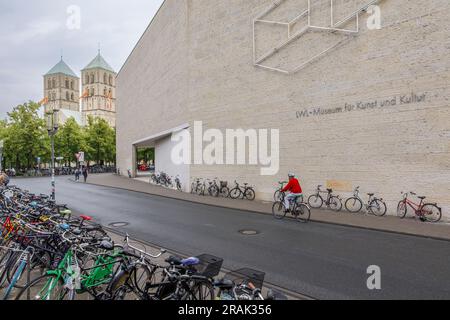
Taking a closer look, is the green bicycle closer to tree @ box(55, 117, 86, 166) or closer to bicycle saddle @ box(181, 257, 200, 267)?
bicycle saddle @ box(181, 257, 200, 267)

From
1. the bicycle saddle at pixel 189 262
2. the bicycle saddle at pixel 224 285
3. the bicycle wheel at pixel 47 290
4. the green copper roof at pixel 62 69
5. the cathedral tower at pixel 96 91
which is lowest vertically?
the bicycle wheel at pixel 47 290

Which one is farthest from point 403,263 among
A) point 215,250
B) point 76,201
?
point 76,201

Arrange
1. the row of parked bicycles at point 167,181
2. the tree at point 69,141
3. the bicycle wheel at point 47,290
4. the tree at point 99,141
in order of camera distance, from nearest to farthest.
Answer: the bicycle wheel at point 47,290
the row of parked bicycles at point 167,181
the tree at point 69,141
the tree at point 99,141

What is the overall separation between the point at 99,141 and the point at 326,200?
191ft

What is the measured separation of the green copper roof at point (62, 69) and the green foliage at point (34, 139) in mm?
63388

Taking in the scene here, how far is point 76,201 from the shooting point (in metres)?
17.4

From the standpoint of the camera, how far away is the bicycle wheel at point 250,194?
1780 centimetres

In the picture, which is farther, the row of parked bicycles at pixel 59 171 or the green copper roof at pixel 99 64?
the green copper roof at pixel 99 64

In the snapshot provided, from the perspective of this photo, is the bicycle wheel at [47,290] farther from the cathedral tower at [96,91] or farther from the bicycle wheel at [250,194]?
the cathedral tower at [96,91]

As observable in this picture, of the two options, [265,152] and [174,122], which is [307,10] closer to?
[265,152]

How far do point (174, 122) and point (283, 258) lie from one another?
778 inches
